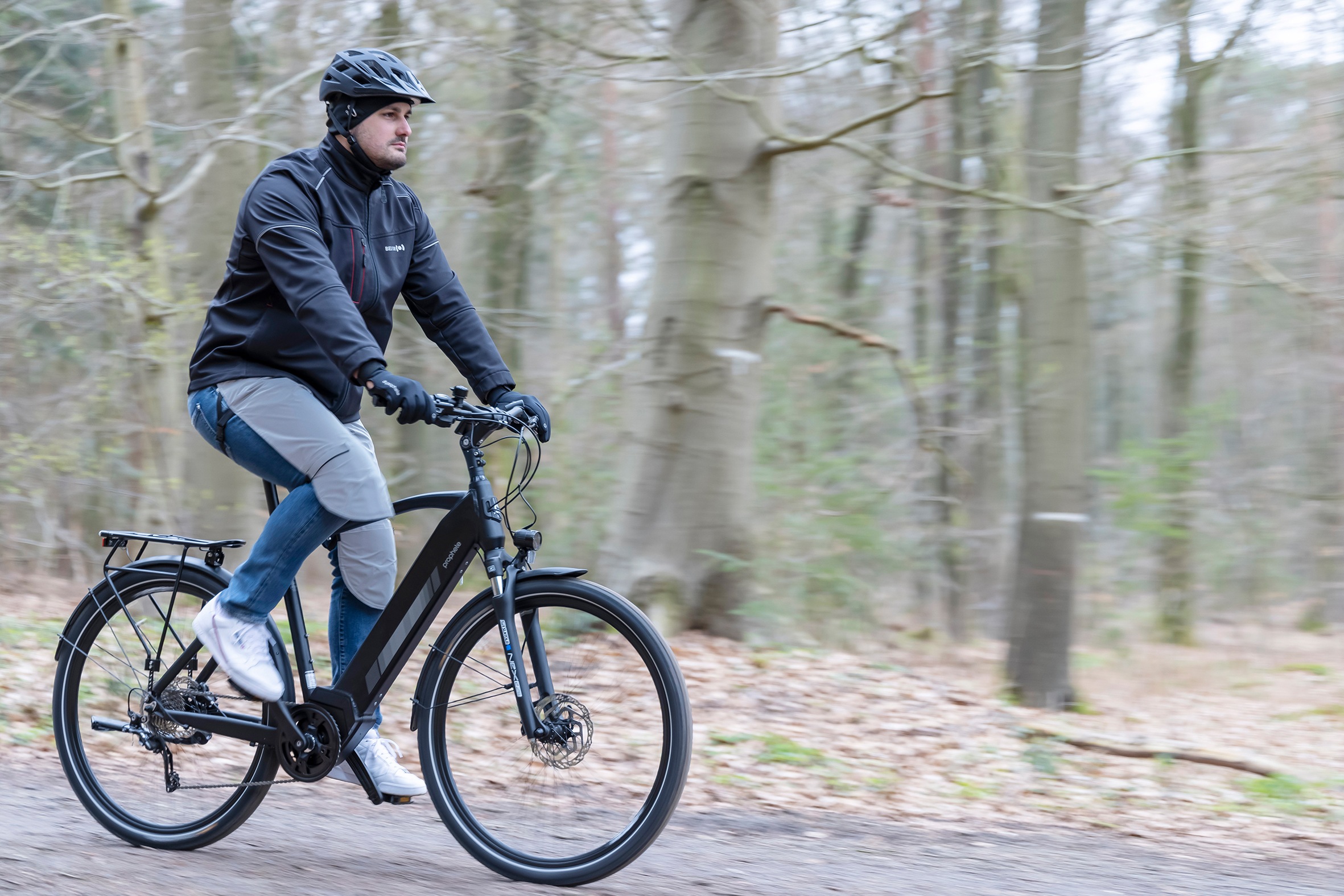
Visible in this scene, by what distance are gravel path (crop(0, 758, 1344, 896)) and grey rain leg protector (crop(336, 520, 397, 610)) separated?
0.81m

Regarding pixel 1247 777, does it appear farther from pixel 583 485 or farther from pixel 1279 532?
pixel 1279 532

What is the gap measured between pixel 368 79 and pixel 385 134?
0.16 metres

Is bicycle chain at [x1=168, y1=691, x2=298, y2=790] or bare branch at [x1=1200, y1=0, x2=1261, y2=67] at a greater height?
bare branch at [x1=1200, y1=0, x2=1261, y2=67]

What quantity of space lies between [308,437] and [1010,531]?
8.89 metres

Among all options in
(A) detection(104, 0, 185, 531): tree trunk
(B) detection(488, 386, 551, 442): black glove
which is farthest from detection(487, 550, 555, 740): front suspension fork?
(A) detection(104, 0, 185, 531): tree trunk

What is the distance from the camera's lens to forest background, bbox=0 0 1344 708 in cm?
720

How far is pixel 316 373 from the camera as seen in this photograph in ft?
11.1

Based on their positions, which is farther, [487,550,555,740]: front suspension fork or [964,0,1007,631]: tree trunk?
[964,0,1007,631]: tree trunk

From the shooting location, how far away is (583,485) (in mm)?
9641

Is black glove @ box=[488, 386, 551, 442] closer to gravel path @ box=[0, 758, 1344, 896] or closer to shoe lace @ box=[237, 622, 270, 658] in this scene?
shoe lace @ box=[237, 622, 270, 658]

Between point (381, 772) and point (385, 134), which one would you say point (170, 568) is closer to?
point (381, 772)

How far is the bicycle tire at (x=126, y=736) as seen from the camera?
3.62 m

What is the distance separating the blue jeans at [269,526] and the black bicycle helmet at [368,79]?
96cm

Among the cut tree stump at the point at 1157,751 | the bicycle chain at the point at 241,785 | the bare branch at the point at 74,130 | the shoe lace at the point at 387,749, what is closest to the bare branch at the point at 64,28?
the bare branch at the point at 74,130
